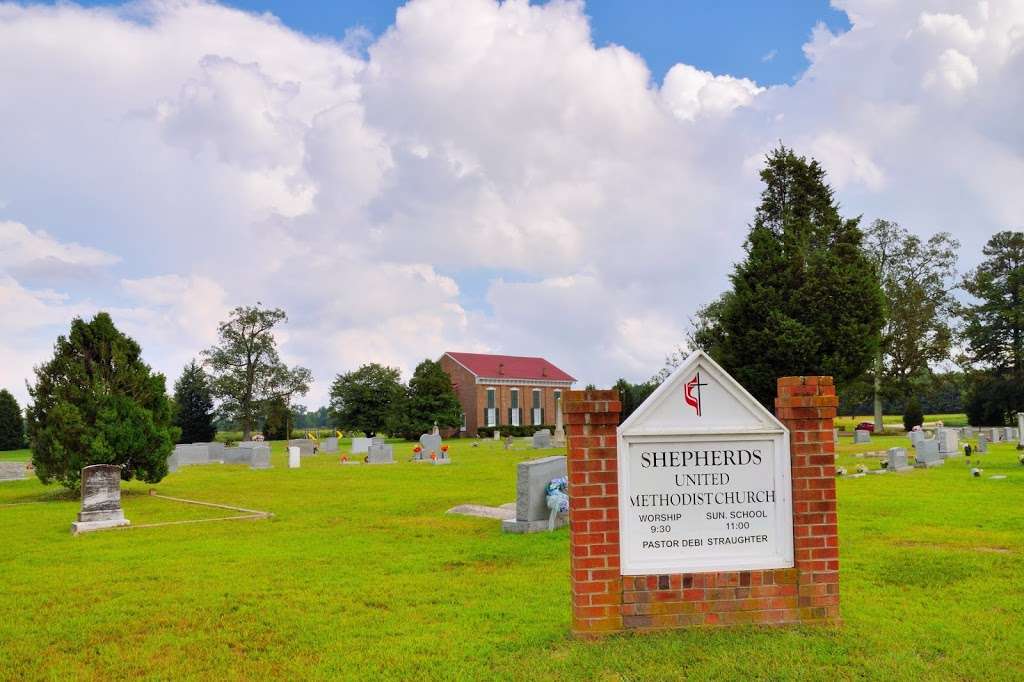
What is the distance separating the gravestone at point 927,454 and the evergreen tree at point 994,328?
34203 mm

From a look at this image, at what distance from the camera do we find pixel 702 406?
5.97 metres

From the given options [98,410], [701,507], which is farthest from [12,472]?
[701,507]

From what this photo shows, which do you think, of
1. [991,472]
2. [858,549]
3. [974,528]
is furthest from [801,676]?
[991,472]

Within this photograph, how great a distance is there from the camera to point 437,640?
5.89 meters

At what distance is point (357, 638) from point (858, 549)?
21.2 feet

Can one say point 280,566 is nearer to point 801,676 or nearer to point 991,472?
point 801,676

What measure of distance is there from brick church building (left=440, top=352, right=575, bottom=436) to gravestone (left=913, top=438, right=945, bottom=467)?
166 feet

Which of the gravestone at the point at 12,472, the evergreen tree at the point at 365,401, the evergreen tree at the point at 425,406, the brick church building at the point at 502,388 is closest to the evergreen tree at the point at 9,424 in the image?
the evergreen tree at the point at 365,401

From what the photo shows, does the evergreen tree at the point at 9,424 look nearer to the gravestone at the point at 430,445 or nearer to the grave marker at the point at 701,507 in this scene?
the gravestone at the point at 430,445

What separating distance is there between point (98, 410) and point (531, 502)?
12281 mm

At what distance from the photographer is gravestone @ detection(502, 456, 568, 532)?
11.2 meters

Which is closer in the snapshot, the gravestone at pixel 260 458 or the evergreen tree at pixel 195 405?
the gravestone at pixel 260 458

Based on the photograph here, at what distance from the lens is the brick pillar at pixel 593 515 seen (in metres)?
5.66

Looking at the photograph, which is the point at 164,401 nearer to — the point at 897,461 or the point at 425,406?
the point at 897,461
